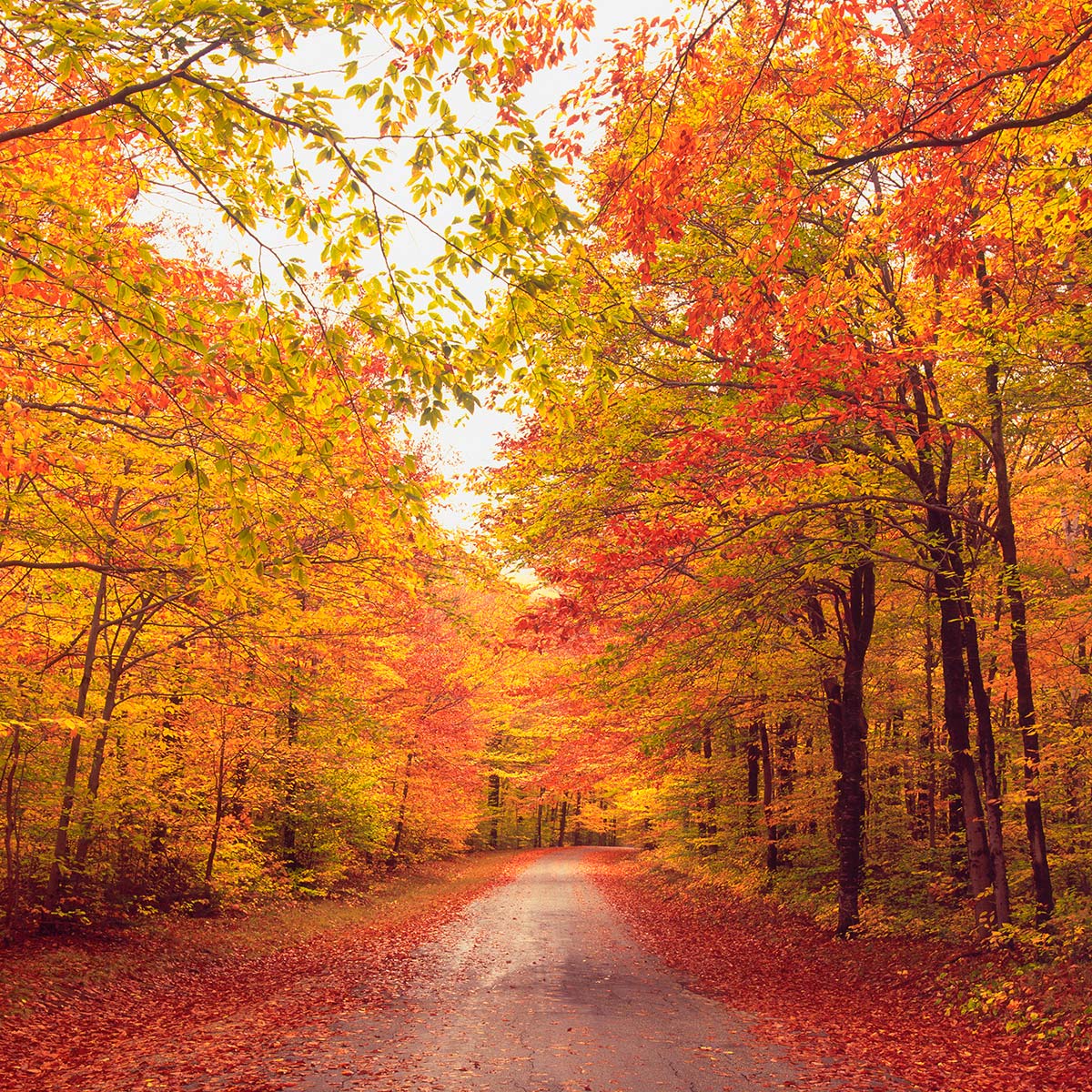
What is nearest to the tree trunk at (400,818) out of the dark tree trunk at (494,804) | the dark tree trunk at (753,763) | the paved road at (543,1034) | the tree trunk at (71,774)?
the dark tree trunk at (753,763)

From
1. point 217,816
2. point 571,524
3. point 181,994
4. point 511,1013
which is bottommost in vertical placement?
point 181,994

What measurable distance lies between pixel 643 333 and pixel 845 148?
366 centimetres

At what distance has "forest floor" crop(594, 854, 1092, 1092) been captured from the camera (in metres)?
7.05

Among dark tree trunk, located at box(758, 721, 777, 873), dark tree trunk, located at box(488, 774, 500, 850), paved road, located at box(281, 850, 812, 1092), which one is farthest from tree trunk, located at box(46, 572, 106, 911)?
dark tree trunk, located at box(488, 774, 500, 850)

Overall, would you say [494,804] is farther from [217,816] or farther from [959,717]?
[959,717]

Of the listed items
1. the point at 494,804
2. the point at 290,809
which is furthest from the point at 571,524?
the point at 494,804

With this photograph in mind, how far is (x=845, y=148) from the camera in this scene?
712 centimetres

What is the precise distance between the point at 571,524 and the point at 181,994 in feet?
25.6

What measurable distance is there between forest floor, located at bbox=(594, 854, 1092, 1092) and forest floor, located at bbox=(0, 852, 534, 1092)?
190 inches

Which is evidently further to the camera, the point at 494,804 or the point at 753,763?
the point at 494,804

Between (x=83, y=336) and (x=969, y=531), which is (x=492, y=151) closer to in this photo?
(x=83, y=336)

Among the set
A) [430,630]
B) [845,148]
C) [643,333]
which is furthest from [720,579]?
[430,630]

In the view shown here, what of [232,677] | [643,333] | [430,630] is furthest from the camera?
[430,630]

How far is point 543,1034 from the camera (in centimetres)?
793
